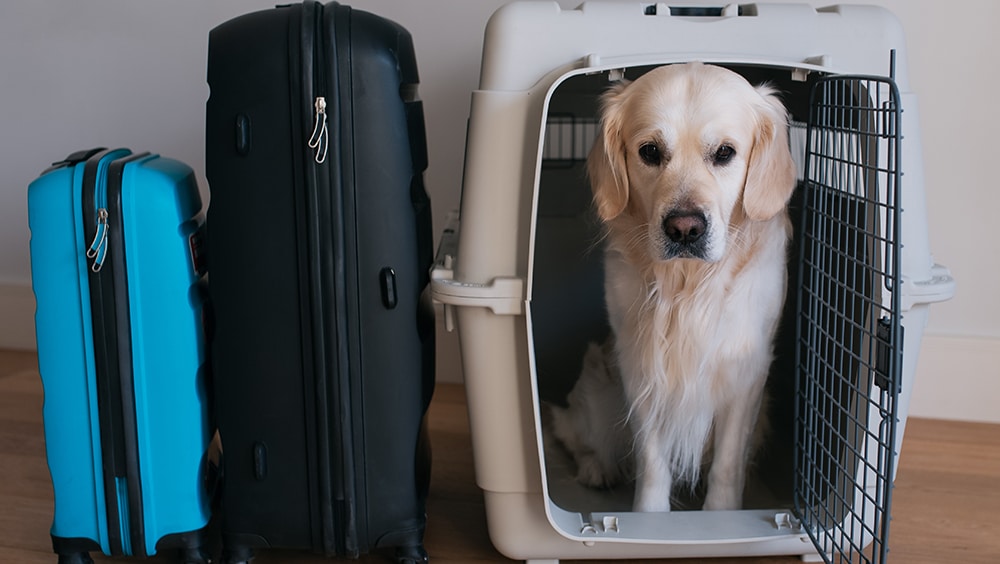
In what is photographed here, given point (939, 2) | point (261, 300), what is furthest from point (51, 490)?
point (939, 2)

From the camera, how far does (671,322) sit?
1.40 metres

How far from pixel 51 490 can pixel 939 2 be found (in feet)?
7.22

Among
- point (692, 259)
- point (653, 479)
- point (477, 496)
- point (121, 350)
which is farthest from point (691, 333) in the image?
point (121, 350)

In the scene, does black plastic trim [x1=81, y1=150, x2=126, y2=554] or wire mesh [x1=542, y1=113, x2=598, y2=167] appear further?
wire mesh [x1=542, y1=113, x2=598, y2=167]

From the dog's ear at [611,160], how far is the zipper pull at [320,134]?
0.46 meters

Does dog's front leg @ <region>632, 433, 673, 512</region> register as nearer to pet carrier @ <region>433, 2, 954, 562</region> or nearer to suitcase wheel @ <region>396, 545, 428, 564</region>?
pet carrier @ <region>433, 2, 954, 562</region>

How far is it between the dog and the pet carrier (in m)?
0.06

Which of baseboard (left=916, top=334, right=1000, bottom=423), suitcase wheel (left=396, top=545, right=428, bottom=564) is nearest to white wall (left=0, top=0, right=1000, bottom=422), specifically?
baseboard (left=916, top=334, right=1000, bottom=423)

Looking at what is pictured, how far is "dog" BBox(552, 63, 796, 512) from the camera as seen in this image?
4.16 feet

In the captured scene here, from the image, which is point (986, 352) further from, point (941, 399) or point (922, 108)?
point (922, 108)

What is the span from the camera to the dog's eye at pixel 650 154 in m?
1.30

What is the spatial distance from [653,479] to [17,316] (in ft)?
6.47

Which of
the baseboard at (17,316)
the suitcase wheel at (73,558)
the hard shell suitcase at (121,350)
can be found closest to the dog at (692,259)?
the hard shell suitcase at (121,350)

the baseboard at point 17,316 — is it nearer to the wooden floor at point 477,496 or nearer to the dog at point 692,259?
the wooden floor at point 477,496
